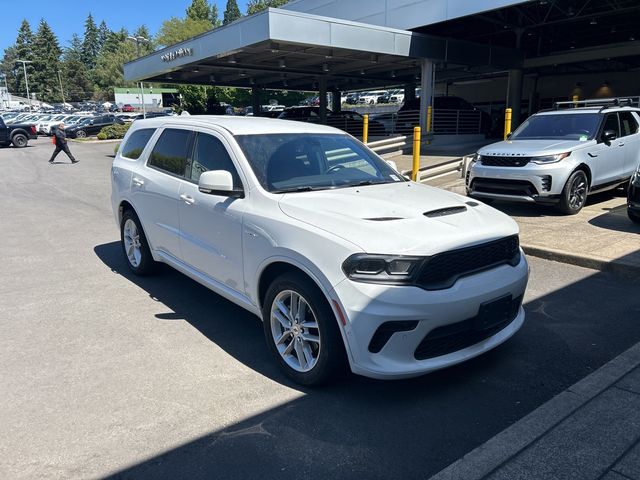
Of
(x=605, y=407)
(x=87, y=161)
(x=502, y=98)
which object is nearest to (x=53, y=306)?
(x=605, y=407)

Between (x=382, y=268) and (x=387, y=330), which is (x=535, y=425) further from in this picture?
(x=382, y=268)

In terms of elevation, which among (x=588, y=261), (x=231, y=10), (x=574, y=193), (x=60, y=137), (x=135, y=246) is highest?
(x=231, y=10)

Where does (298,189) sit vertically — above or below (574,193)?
above

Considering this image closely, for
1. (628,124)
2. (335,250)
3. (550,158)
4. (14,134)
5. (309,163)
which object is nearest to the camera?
(335,250)

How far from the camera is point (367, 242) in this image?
10.4 ft

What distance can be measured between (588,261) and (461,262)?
143 inches

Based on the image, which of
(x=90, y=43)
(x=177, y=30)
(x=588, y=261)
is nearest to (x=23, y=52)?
(x=90, y=43)

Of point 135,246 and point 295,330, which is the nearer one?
point 295,330

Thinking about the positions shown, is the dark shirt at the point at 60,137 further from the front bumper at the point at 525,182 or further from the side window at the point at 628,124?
the side window at the point at 628,124

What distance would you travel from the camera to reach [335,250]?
3197 millimetres

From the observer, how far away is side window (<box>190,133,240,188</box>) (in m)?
4.31

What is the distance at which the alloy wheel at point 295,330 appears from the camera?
3.49 metres

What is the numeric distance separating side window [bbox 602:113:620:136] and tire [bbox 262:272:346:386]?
8141mm

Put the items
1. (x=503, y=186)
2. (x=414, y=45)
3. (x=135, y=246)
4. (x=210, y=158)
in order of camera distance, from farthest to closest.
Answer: (x=414, y=45) → (x=503, y=186) → (x=135, y=246) → (x=210, y=158)
